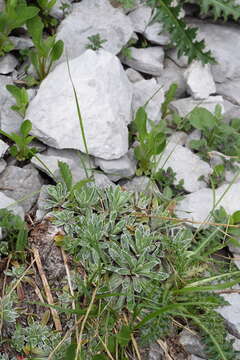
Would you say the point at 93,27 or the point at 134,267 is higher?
the point at 93,27

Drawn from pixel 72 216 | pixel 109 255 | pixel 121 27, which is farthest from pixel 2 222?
pixel 121 27

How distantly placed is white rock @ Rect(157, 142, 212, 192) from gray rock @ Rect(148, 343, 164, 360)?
3.37 ft

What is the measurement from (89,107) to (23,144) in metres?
0.50

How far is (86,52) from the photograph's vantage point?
3.21 metres

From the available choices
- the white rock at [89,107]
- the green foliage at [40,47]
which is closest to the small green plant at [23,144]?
the white rock at [89,107]

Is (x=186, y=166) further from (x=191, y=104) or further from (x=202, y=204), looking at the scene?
(x=191, y=104)

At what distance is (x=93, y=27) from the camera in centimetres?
348

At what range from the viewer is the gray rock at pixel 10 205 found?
2.65 meters

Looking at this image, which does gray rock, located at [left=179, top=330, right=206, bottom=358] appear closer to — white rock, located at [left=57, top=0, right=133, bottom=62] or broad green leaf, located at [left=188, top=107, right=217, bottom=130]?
broad green leaf, located at [left=188, top=107, right=217, bottom=130]

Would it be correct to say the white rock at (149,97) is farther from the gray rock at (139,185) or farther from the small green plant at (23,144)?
the small green plant at (23,144)

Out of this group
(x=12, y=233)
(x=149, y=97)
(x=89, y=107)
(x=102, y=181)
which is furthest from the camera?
(x=149, y=97)

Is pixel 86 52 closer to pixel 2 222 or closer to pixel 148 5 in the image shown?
pixel 148 5

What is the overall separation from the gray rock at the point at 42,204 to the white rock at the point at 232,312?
3.65 ft

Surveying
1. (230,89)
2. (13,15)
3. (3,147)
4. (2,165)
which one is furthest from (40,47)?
(230,89)
